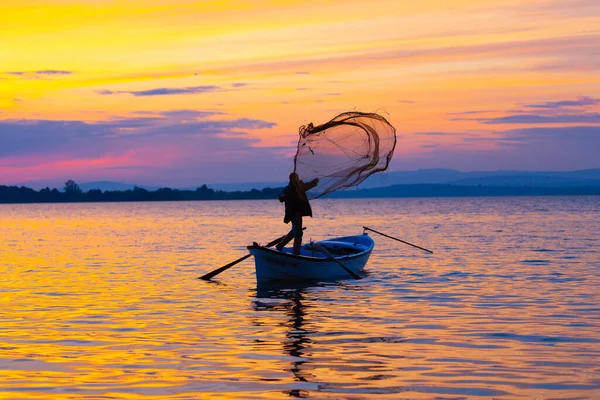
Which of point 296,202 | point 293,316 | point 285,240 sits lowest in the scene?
point 293,316

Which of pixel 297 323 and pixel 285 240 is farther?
pixel 285 240

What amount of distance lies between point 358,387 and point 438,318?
7.17 m

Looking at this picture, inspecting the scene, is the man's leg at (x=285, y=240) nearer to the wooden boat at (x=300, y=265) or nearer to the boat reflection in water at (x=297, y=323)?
the wooden boat at (x=300, y=265)

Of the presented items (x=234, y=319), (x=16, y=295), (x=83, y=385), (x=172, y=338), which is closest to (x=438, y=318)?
(x=234, y=319)

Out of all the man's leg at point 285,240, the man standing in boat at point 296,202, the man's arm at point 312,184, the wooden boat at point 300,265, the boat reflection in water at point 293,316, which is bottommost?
the boat reflection in water at point 293,316

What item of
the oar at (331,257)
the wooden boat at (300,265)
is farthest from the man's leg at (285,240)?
the oar at (331,257)

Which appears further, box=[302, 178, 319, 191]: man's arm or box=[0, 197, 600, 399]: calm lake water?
box=[302, 178, 319, 191]: man's arm

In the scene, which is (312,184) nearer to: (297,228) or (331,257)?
(297,228)

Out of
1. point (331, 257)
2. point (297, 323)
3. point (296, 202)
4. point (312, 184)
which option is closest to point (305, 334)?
point (297, 323)

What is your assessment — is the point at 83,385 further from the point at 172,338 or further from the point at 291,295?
the point at 291,295

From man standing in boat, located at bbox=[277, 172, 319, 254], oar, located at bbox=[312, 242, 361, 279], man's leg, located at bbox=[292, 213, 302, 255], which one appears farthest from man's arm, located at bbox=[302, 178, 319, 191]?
oar, located at bbox=[312, 242, 361, 279]

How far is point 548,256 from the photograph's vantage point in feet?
126

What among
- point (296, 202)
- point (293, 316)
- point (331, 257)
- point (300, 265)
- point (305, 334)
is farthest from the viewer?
point (331, 257)

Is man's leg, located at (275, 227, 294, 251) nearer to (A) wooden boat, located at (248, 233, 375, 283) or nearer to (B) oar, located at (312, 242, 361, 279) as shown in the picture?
(A) wooden boat, located at (248, 233, 375, 283)
